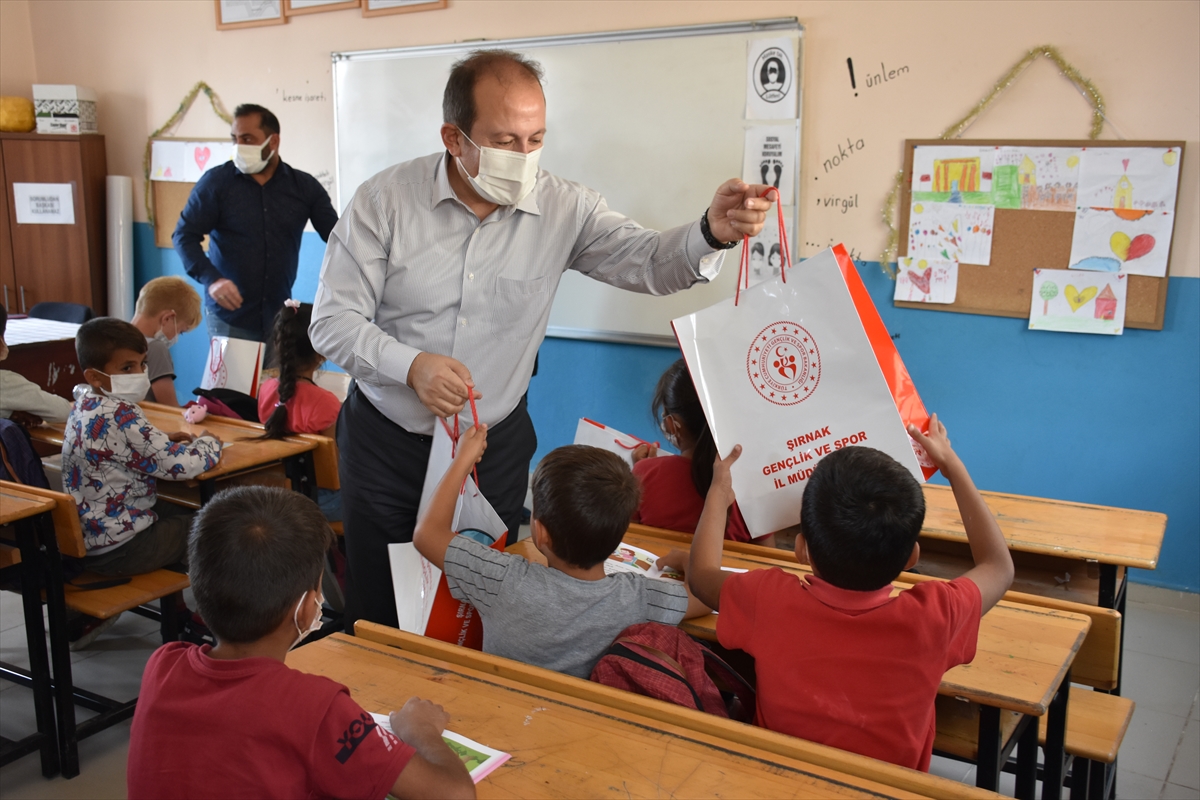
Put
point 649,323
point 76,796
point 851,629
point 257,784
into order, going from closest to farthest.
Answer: point 257,784
point 851,629
point 76,796
point 649,323

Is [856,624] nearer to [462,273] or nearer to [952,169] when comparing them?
[462,273]

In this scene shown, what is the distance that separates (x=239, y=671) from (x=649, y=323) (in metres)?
3.39

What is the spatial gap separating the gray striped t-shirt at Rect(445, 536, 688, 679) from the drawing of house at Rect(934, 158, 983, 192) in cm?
265

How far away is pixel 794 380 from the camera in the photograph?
1650 mm

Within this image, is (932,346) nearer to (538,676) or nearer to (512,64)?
(512,64)

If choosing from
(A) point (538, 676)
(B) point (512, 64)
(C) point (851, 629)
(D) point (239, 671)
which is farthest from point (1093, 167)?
(D) point (239, 671)

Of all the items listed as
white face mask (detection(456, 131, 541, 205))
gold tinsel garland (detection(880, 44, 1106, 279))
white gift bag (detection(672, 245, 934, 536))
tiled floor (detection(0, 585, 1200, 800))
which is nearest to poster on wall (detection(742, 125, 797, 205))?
gold tinsel garland (detection(880, 44, 1106, 279))

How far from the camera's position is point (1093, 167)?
336 centimetres

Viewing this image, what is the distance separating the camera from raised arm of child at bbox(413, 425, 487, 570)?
1615mm

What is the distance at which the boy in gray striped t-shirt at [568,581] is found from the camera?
4.84 feet

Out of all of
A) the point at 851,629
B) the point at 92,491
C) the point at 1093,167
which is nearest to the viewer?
the point at 851,629

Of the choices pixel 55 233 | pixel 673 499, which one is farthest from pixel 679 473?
pixel 55 233

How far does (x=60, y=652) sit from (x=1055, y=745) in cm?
226

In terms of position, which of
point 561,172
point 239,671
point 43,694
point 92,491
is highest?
point 561,172
